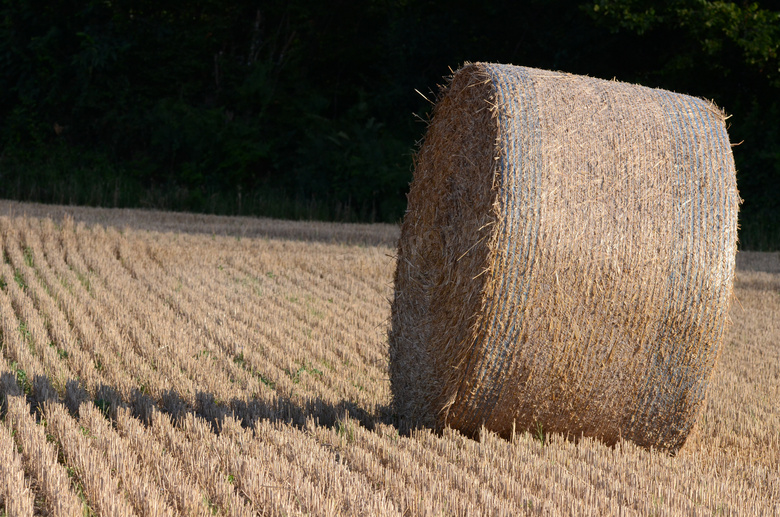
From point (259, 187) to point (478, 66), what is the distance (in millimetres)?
15913

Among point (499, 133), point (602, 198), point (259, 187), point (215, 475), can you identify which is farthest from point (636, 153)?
point (259, 187)

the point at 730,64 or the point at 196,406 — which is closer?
the point at 196,406

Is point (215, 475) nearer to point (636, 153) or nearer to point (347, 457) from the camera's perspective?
point (347, 457)

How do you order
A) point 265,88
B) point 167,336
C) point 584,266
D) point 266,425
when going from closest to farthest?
point 584,266, point 266,425, point 167,336, point 265,88

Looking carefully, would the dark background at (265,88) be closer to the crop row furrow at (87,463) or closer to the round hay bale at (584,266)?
the round hay bale at (584,266)

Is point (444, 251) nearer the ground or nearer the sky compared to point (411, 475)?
nearer the sky

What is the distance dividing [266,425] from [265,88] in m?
17.9

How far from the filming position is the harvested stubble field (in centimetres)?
315

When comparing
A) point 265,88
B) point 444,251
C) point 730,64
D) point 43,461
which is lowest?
point 43,461

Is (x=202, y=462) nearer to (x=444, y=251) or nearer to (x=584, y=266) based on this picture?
(x=444, y=251)

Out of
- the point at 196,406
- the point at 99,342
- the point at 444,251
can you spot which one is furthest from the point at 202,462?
the point at 99,342

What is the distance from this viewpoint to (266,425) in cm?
396

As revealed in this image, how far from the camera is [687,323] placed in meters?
3.89

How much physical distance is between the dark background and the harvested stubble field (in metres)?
9.97
